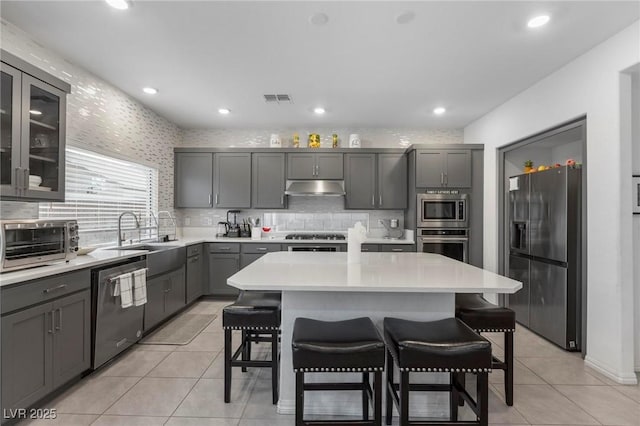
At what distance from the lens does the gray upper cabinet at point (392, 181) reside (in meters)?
4.96

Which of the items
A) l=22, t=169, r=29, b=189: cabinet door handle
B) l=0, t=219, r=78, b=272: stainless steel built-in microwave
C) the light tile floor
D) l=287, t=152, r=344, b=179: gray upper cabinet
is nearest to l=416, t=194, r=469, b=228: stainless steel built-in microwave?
l=287, t=152, r=344, b=179: gray upper cabinet

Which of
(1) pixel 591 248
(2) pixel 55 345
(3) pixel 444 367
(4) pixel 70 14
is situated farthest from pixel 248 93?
(1) pixel 591 248

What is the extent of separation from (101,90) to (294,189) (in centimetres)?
264

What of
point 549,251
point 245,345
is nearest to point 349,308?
point 245,345

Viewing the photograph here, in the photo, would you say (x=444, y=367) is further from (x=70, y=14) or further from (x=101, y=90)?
(x=101, y=90)

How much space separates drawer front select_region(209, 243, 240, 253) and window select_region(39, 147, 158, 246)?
2.99 feet

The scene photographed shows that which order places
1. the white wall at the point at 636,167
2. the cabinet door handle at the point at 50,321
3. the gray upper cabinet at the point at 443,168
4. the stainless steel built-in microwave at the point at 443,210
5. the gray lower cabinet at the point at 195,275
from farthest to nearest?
the gray upper cabinet at the point at 443,168
the stainless steel built-in microwave at the point at 443,210
the gray lower cabinet at the point at 195,275
the white wall at the point at 636,167
the cabinet door handle at the point at 50,321

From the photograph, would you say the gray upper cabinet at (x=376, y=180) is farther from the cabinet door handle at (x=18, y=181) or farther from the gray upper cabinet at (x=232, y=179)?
the cabinet door handle at (x=18, y=181)

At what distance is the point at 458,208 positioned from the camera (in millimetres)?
4488

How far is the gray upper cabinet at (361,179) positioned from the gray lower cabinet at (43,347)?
3578 millimetres

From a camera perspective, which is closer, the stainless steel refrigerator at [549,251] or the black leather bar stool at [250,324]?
the black leather bar stool at [250,324]

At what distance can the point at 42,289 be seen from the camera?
199cm

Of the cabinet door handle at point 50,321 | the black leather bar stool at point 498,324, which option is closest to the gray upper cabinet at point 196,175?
the cabinet door handle at point 50,321

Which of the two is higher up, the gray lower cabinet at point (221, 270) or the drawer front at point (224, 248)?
the drawer front at point (224, 248)
